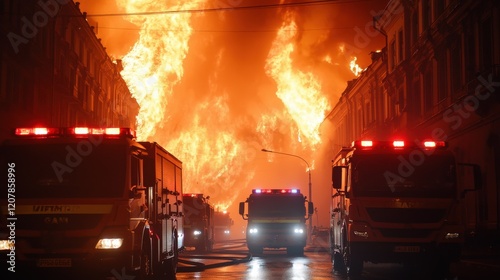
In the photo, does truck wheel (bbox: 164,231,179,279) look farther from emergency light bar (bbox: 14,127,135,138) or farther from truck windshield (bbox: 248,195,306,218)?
truck windshield (bbox: 248,195,306,218)

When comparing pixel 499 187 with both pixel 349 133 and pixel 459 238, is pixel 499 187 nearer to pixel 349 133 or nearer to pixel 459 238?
pixel 459 238

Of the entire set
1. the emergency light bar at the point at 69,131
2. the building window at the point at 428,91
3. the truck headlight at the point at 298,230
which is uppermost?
the building window at the point at 428,91

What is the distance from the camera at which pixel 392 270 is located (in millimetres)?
21266

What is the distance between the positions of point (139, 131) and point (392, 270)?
36299mm

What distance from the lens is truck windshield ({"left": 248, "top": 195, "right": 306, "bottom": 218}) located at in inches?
1201

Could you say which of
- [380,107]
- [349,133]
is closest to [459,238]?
[380,107]

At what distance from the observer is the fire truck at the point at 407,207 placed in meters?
15.4

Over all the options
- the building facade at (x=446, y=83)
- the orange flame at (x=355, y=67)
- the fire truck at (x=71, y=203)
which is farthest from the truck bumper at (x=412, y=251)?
the orange flame at (x=355, y=67)

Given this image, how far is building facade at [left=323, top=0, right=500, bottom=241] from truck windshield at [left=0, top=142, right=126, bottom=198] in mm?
16921

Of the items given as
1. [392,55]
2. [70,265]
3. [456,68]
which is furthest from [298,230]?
[70,265]

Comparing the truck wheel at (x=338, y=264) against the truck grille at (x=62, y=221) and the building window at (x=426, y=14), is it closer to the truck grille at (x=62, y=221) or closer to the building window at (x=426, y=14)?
the truck grille at (x=62, y=221)

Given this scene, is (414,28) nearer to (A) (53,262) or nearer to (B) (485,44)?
(B) (485,44)

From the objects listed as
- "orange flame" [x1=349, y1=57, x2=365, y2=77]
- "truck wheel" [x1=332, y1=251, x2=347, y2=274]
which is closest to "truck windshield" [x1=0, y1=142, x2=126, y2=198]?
"truck wheel" [x1=332, y1=251, x2=347, y2=274]

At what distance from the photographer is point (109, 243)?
12.1m
